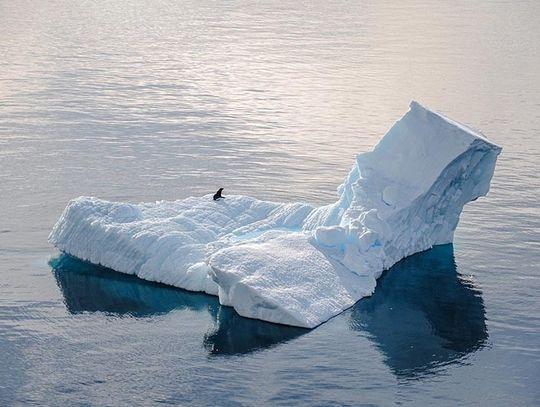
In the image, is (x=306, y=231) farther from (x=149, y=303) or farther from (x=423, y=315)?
(x=149, y=303)

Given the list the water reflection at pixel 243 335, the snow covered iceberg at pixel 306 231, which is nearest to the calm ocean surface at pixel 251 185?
the water reflection at pixel 243 335

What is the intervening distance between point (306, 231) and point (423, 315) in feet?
10.5

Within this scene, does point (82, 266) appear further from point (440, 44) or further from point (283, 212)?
point (440, 44)

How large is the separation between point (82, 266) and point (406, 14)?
5275 cm

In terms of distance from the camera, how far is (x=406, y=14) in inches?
2844

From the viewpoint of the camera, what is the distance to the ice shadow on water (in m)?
19.6

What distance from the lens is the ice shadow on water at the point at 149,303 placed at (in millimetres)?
19609

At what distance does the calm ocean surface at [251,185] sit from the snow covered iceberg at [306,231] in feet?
1.40

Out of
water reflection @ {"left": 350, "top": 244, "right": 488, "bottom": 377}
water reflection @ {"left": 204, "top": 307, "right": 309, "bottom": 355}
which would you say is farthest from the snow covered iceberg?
water reflection @ {"left": 350, "top": 244, "right": 488, "bottom": 377}

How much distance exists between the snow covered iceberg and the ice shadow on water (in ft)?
0.66

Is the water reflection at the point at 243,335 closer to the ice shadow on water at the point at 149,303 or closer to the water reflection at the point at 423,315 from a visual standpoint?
the ice shadow on water at the point at 149,303

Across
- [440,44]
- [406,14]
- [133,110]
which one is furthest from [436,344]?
[406,14]

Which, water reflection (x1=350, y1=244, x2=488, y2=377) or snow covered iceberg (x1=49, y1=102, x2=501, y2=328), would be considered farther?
snow covered iceberg (x1=49, y1=102, x2=501, y2=328)

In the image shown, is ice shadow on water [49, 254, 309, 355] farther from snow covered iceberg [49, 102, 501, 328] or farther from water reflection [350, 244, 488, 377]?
water reflection [350, 244, 488, 377]
